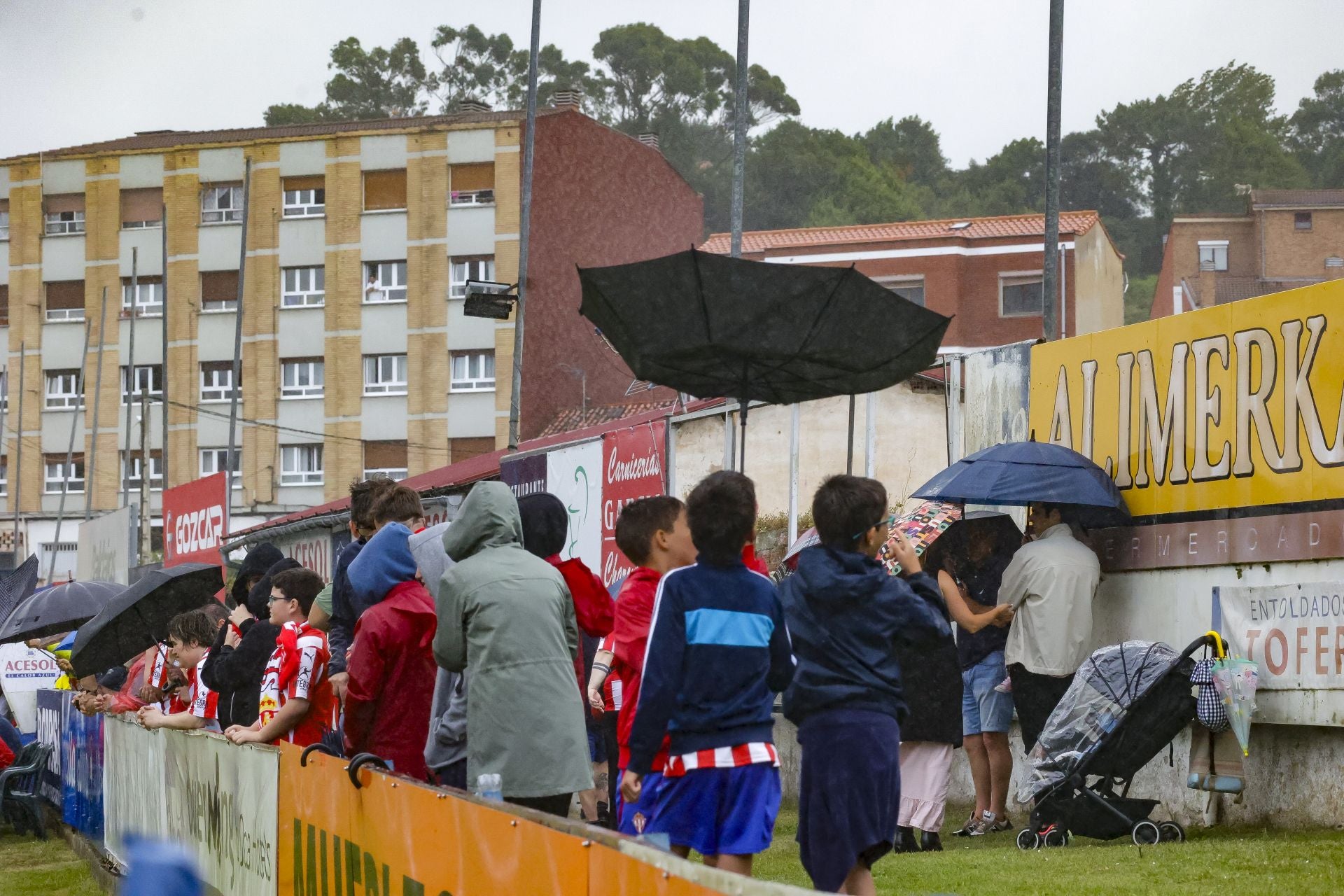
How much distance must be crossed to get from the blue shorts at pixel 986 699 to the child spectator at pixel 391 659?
12.7 feet

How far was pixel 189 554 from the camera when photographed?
984 inches

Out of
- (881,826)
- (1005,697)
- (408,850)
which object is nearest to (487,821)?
(408,850)

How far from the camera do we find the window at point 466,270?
59.7 m

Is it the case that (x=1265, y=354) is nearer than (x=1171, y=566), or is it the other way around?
(x=1265, y=354)

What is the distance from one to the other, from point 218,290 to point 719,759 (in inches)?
2408

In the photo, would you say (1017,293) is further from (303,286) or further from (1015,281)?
(303,286)

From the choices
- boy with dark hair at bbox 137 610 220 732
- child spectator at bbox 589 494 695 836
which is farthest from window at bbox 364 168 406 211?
child spectator at bbox 589 494 695 836

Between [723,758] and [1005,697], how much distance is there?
15.7 feet

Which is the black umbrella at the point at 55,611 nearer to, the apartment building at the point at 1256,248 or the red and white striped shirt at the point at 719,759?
the red and white striped shirt at the point at 719,759

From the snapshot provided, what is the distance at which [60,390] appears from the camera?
66750 millimetres

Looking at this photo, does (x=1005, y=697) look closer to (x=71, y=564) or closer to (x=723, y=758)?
(x=723, y=758)

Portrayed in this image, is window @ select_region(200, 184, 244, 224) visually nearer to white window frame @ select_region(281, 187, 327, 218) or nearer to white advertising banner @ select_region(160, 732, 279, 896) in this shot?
white window frame @ select_region(281, 187, 327, 218)

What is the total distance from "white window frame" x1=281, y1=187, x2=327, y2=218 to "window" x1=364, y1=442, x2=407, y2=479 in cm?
856

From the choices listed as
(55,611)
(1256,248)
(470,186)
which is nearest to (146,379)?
(470,186)
